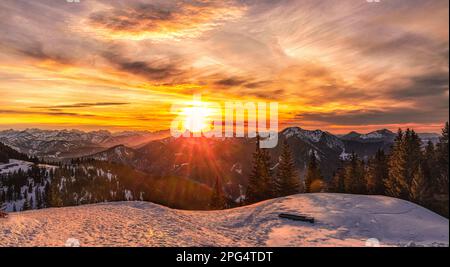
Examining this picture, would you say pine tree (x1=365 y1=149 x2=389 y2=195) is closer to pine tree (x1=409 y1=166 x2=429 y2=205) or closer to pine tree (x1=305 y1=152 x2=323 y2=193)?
pine tree (x1=305 y1=152 x2=323 y2=193)

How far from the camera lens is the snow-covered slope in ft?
46.4

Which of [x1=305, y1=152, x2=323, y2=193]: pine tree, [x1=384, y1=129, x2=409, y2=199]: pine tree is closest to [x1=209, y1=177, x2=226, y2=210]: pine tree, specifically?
[x1=305, y1=152, x2=323, y2=193]: pine tree

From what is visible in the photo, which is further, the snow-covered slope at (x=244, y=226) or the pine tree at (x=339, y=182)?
the pine tree at (x=339, y=182)

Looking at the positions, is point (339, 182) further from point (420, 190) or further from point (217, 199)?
point (217, 199)

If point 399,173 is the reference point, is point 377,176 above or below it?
below

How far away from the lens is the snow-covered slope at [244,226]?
14.1 metres

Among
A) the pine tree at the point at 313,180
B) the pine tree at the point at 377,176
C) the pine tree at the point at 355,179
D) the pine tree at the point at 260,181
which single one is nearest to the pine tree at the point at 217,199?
the pine tree at the point at 260,181

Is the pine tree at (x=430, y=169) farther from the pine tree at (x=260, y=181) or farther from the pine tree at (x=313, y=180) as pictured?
the pine tree at (x=260, y=181)

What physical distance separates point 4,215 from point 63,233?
30.4ft

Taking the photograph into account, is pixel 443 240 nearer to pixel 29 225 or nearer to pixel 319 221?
pixel 319 221

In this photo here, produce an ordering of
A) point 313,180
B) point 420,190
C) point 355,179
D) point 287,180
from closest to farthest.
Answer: point 420,190
point 287,180
point 313,180
point 355,179

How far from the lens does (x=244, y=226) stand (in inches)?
714

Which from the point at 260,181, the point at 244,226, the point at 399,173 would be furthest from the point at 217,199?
the point at 244,226
